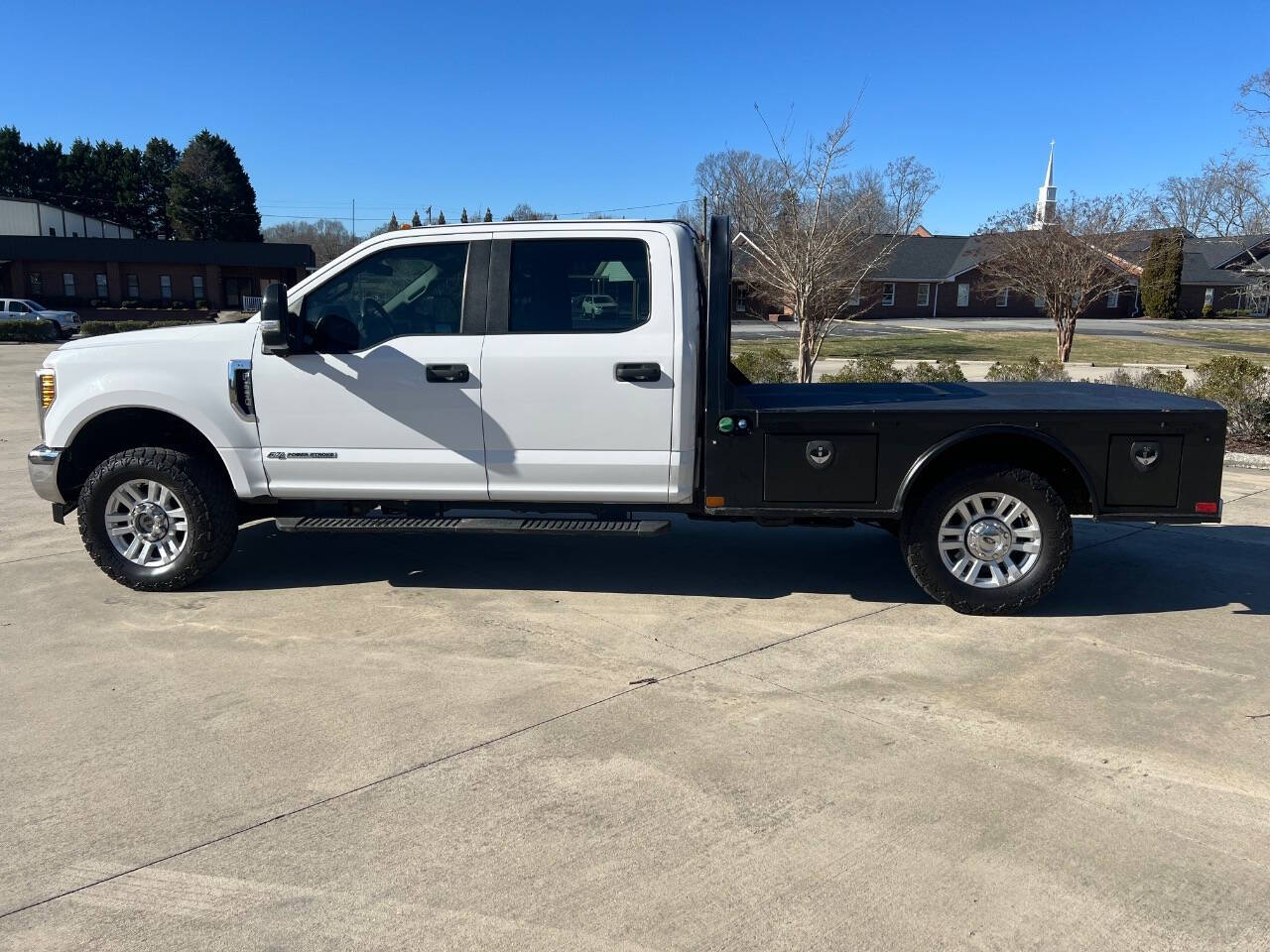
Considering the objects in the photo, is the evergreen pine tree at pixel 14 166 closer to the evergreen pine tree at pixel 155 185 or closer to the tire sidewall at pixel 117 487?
the evergreen pine tree at pixel 155 185

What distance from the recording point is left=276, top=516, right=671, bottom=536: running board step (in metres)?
5.86

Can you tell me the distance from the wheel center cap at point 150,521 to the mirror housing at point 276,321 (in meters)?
1.33

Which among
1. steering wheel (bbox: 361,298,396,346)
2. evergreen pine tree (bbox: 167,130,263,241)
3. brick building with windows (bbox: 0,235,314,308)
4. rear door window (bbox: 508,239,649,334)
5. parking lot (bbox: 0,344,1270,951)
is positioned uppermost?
evergreen pine tree (bbox: 167,130,263,241)

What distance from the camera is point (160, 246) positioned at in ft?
184

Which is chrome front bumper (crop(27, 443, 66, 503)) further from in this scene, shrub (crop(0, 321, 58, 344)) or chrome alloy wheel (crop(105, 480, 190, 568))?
shrub (crop(0, 321, 58, 344))

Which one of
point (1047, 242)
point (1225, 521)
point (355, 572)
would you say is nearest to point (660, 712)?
point (355, 572)

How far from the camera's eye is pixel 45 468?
6.27 m

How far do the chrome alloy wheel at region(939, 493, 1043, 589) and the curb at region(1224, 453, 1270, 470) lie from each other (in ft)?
22.0

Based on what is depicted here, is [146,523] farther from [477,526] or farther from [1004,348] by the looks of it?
[1004,348]

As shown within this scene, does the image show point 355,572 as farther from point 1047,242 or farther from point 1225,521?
point 1047,242

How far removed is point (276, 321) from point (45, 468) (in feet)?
6.33

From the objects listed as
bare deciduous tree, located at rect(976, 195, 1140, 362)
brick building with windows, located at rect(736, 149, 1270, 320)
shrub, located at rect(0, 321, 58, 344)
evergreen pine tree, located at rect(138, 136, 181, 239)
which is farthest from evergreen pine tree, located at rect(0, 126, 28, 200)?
bare deciduous tree, located at rect(976, 195, 1140, 362)

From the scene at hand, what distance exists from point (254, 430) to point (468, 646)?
1958 millimetres

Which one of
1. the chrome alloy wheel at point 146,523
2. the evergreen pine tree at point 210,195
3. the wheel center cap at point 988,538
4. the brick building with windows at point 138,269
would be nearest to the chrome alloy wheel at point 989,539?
the wheel center cap at point 988,538
